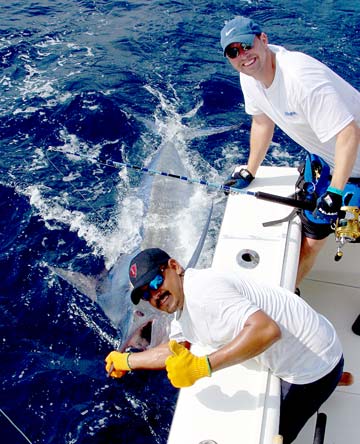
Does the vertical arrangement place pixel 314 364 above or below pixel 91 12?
above

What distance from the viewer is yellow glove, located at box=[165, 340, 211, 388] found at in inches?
87.6

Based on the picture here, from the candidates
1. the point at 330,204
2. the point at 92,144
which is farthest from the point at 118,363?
the point at 92,144

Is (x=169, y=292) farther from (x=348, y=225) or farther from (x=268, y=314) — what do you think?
(x=348, y=225)

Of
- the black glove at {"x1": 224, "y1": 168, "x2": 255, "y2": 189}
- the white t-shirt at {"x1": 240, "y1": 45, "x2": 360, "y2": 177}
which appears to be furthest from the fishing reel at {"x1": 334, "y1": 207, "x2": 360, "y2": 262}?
the black glove at {"x1": 224, "y1": 168, "x2": 255, "y2": 189}

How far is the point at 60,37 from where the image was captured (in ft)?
32.1

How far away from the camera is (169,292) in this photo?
2258mm

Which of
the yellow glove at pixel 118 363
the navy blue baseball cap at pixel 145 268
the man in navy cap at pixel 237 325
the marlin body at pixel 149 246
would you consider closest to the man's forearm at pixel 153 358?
the yellow glove at pixel 118 363

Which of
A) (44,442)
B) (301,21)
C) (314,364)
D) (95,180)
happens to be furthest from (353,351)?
(301,21)

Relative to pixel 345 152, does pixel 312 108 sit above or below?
above

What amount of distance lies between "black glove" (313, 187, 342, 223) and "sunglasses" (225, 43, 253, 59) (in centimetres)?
96

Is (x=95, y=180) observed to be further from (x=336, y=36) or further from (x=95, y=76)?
(x=336, y=36)

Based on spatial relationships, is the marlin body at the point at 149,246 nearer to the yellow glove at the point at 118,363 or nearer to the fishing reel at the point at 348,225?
the yellow glove at the point at 118,363

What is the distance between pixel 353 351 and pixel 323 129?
1.51m

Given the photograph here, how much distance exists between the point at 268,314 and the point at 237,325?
0.58 ft
